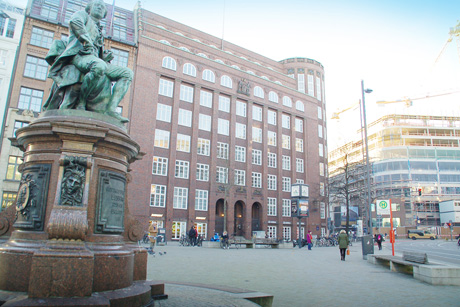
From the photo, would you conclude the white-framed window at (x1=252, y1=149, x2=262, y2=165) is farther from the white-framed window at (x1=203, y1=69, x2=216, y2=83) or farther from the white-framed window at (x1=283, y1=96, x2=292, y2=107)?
the white-framed window at (x1=203, y1=69, x2=216, y2=83)

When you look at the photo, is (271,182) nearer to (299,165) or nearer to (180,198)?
(299,165)

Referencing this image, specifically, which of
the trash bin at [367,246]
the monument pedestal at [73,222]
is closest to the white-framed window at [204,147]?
the trash bin at [367,246]

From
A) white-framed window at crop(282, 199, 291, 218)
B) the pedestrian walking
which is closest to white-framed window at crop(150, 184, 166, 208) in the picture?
white-framed window at crop(282, 199, 291, 218)

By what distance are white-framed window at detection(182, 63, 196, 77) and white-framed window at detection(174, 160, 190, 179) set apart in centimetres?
1171

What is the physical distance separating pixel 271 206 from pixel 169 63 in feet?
78.8

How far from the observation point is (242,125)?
50344mm

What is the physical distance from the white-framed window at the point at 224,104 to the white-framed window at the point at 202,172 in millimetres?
8677

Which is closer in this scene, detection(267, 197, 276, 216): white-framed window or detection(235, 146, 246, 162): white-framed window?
detection(235, 146, 246, 162): white-framed window

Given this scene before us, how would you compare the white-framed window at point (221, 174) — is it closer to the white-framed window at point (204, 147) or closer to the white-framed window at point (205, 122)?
the white-framed window at point (204, 147)

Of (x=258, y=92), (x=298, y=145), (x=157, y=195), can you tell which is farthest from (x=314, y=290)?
(x=298, y=145)

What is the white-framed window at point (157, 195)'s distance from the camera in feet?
133

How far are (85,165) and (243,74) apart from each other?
47.6m

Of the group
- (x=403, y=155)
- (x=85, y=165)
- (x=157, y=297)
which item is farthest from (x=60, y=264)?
(x=403, y=155)

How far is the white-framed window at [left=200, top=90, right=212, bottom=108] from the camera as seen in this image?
4712 cm
